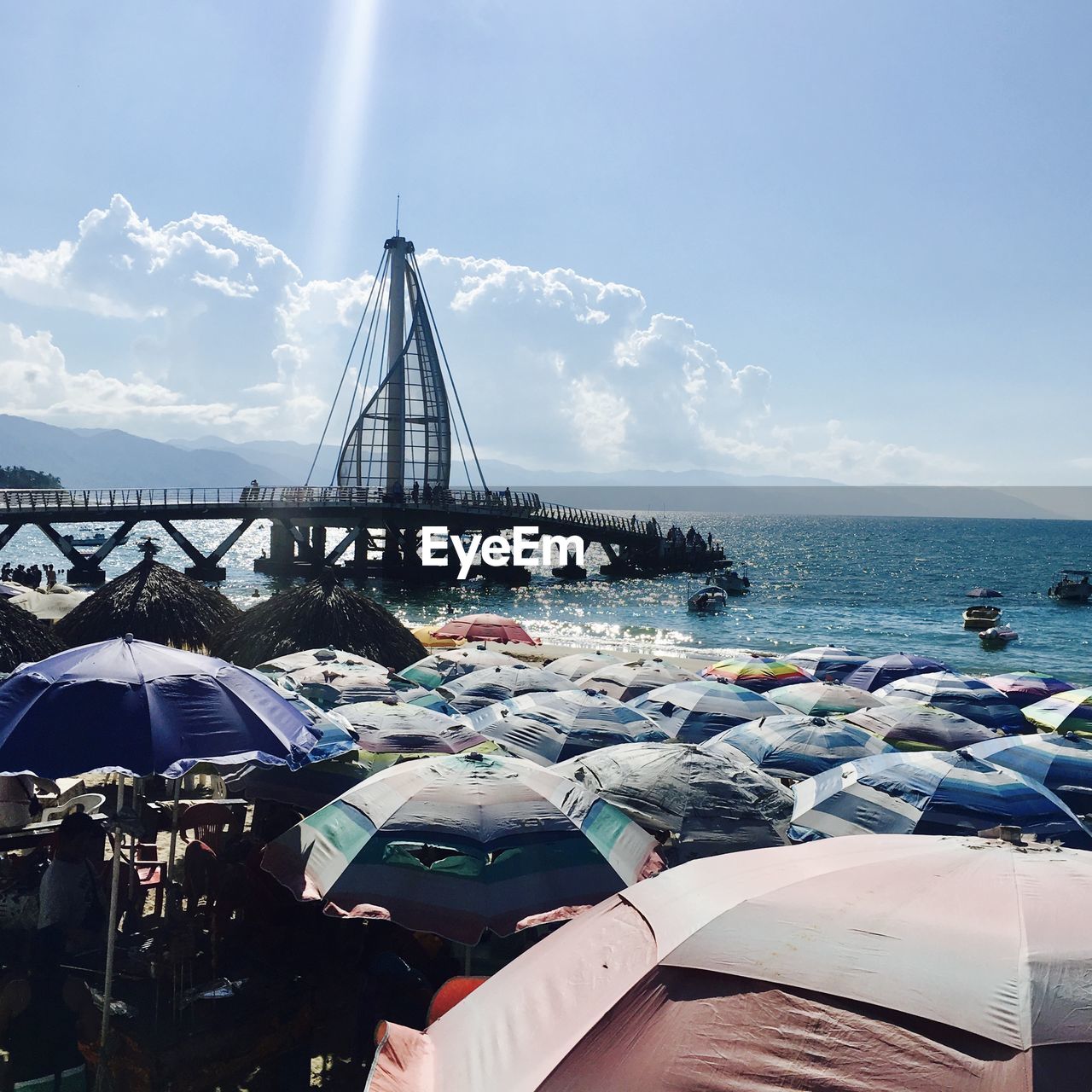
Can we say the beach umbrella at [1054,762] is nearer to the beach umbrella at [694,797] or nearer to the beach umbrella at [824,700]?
the beach umbrella at [694,797]

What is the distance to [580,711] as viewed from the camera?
9.30 meters

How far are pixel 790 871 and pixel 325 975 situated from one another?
4022 mm

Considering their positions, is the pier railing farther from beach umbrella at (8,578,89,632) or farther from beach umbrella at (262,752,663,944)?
beach umbrella at (262,752,663,944)

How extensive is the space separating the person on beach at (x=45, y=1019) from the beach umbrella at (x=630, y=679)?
7674 mm

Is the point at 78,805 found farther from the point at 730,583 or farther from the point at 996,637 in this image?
the point at 730,583

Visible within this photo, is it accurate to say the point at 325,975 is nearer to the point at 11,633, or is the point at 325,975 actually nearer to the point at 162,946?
the point at 162,946

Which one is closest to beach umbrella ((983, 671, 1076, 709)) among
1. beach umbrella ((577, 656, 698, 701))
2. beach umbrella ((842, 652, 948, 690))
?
beach umbrella ((842, 652, 948, 690))

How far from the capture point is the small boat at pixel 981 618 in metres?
44.8

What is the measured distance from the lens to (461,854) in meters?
5.21

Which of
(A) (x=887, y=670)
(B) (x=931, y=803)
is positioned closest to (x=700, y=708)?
(B) (x=931, y=803)

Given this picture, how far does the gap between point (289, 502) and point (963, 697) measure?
43617 mm

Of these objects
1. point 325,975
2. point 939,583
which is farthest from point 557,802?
point 939,583

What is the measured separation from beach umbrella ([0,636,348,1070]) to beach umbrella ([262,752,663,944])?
0.60 meters

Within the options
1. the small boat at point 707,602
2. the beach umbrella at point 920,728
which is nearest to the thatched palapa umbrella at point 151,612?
the beach umbrella at point 920,728
